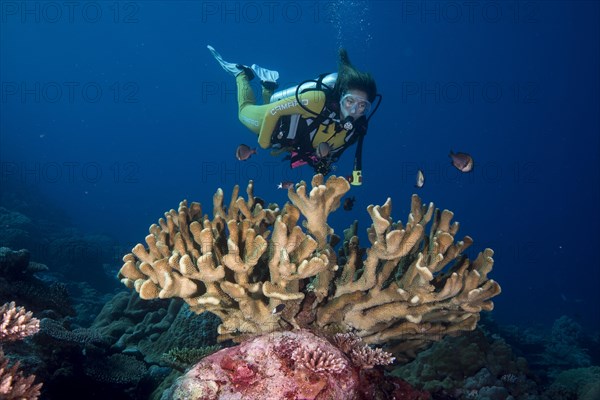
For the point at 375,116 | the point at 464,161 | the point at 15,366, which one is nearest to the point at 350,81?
the point at 464,161

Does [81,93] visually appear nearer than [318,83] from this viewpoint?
No

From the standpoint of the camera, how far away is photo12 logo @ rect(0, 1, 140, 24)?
101 m

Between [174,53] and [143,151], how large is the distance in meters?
37.6

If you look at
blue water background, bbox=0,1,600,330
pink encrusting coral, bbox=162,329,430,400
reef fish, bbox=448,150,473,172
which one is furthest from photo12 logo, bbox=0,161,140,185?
pink encrusting coral, bbox=162,329,430,400

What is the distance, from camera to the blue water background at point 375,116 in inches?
2335

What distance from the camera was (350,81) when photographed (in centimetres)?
602

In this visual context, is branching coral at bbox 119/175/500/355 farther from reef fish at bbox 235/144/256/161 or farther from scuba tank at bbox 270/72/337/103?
scuba tank at bbox 270/72/337/103

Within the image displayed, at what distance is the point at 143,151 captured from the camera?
131 meters

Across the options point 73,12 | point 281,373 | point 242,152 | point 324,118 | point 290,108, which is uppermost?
point 73,12

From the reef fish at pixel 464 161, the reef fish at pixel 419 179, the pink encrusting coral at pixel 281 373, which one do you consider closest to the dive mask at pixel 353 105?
the reef fish at pixel 419 179

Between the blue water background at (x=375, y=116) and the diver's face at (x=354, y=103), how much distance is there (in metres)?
31.8

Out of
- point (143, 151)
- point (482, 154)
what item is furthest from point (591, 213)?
point (143, 151)

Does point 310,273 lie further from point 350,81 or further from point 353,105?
point 350,81

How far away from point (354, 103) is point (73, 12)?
5488 inches
